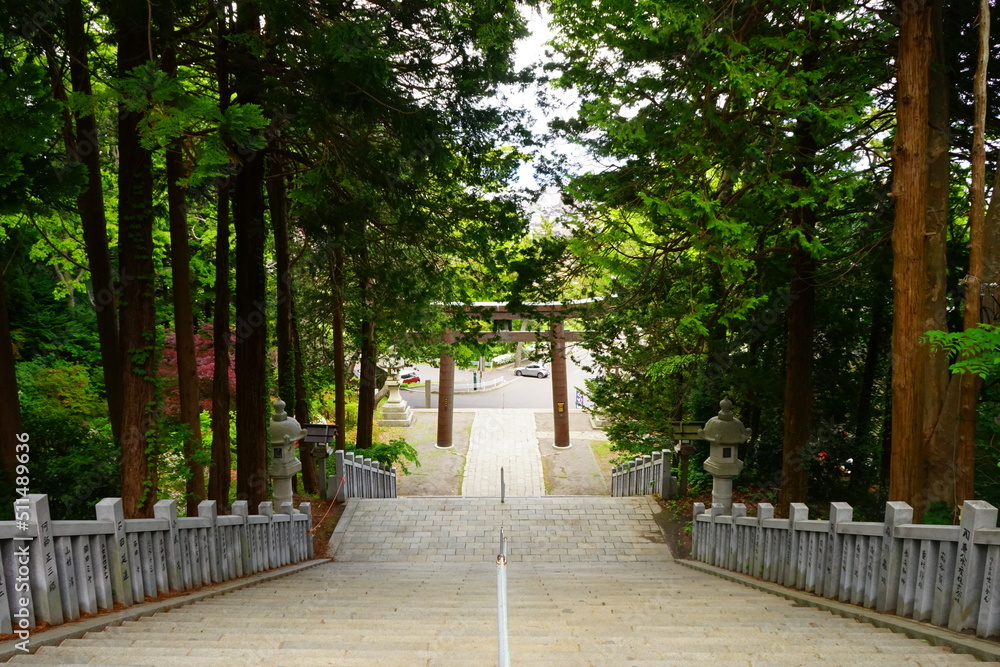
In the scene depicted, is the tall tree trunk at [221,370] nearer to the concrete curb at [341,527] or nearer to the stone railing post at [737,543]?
the concrete curb at [341,527]

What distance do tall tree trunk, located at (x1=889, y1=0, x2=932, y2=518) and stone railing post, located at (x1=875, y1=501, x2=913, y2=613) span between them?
127 centimetres

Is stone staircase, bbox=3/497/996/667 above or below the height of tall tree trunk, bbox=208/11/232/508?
below

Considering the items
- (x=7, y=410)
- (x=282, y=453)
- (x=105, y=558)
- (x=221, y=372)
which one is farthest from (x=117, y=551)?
(x=282, y=453)

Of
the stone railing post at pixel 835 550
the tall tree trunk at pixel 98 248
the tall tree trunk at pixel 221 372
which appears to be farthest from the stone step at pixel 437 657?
the tall tree trunk at pixel 221 372

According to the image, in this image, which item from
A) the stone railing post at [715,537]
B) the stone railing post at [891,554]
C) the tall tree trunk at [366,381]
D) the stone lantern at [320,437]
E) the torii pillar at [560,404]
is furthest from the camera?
the torii pillar at [560,404]

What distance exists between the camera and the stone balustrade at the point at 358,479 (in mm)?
12913

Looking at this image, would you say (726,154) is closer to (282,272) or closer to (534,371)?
(282,272)

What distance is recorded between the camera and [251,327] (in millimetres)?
8461

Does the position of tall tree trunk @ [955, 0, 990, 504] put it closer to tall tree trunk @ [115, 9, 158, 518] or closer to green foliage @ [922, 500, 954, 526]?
green foliage @ [922, 500, 954, 526]

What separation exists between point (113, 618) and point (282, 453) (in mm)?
5760

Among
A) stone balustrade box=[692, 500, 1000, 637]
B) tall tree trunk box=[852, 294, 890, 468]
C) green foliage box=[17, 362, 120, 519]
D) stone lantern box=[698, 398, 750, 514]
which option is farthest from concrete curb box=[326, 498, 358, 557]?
tall tree trunk box=[852, 294, 890, 468]

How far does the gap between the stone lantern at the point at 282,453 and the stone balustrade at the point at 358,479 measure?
2.71m

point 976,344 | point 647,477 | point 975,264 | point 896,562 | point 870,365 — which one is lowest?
point 647,477

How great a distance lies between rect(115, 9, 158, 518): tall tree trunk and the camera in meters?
6.62
